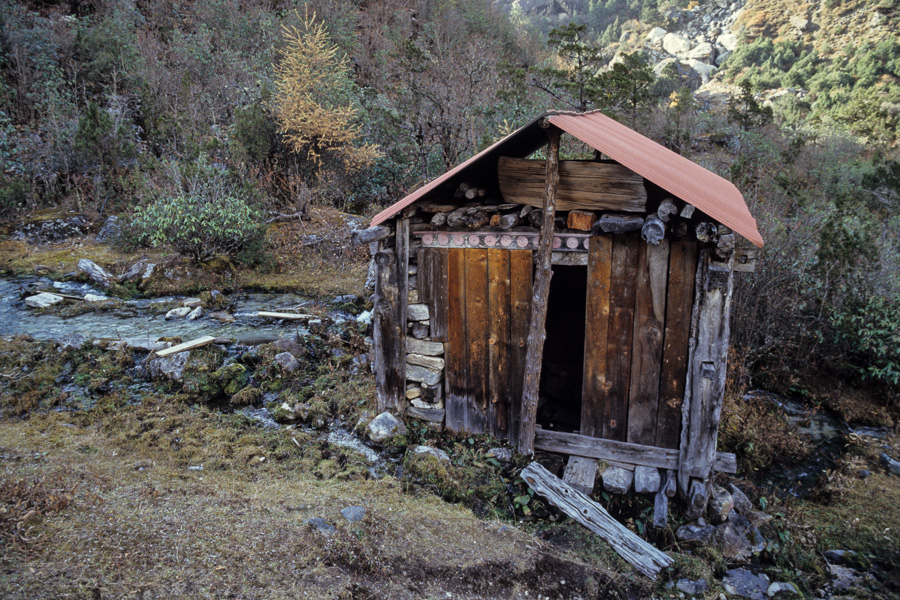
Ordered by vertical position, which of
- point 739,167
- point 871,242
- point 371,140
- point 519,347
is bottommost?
point 519,347

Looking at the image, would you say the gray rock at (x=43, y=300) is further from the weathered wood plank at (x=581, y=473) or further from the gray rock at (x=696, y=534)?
the gray rock at (x=696, y=534)

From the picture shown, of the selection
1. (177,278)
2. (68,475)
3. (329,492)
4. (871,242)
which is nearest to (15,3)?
(177,278)

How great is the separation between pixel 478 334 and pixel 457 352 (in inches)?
13.2

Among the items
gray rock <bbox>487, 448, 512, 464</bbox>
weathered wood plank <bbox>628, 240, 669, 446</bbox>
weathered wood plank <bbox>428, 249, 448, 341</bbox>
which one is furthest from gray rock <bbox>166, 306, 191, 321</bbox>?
weathered wood plank <bbox>628, 240, 669, 446</bbox>

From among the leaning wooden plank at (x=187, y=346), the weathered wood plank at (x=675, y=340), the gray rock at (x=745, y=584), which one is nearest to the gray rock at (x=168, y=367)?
the leaning wooden plank at (x=187, y=346)

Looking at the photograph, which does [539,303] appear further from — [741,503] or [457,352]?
[741,503]

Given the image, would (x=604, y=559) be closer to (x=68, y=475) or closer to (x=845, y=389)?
(x=68, y=475)

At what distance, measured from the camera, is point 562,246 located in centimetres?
479

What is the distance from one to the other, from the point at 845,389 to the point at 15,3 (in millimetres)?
25455

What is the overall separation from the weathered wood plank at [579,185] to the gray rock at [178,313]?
712 cm

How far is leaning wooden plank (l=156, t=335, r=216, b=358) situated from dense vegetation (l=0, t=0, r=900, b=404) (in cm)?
Answer: 373

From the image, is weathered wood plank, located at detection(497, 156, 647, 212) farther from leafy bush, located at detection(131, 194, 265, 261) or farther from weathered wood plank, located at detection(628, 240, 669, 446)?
leafy bush, located at detection(131, 194, 265, 261)

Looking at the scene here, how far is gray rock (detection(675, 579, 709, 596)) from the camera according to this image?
3.93 m

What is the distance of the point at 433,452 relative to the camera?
5.14m
